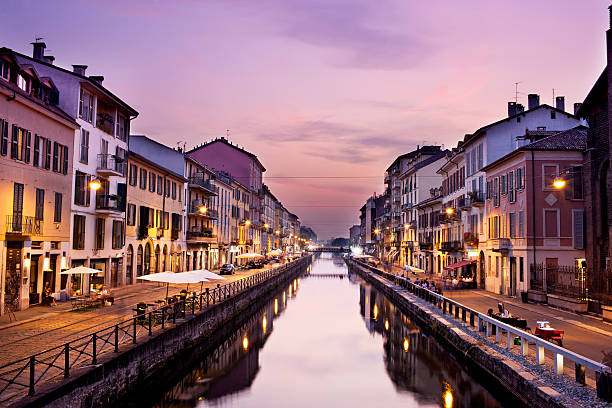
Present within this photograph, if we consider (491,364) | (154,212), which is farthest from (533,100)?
(491,364)

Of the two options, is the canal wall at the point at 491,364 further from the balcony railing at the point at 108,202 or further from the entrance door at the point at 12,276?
the balcony railing at the point at 108,202

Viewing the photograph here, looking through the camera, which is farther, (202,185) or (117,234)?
(202,185)

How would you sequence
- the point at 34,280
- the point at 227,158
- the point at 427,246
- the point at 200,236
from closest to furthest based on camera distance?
1. the point at 34,280
2. the point at 200,236
3. the point at 427,246
4. the point at 227,158

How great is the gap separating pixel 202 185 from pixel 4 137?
120ft

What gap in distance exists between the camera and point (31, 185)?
83.6ft

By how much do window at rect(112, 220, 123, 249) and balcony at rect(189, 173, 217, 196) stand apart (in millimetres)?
19321

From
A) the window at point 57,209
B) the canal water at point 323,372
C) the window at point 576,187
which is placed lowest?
the canal water at point 323,372

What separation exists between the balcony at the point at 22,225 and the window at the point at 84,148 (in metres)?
6.80

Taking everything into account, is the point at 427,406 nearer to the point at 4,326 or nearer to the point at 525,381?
the point at 525,381

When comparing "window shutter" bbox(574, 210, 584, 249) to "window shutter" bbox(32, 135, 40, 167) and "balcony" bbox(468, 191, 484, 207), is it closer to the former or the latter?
"balcony" bbox(468, 191, 484, 207)

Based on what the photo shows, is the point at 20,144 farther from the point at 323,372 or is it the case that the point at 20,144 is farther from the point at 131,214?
the point at 131,214

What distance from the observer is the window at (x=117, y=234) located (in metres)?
37.4

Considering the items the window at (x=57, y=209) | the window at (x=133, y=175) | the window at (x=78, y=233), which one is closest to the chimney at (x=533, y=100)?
the window at (x=133, y=175)

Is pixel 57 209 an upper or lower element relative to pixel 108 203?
lower
